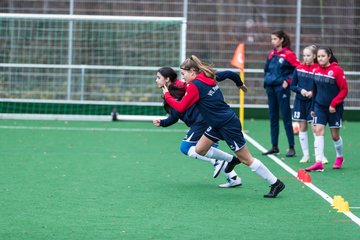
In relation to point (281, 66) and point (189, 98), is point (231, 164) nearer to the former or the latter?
point (189, 98)

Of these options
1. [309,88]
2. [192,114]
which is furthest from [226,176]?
[309,88]

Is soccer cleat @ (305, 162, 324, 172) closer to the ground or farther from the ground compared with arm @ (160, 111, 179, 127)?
closer to the ground

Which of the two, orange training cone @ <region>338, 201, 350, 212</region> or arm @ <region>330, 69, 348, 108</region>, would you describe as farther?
arm @ <region>330, 69, 348, 108</region>

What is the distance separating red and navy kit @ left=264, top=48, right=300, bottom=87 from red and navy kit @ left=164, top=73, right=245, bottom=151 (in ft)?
14.3

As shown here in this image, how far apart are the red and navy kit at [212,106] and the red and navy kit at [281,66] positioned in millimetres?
4357

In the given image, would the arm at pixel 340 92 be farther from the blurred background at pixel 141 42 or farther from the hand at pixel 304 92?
the blurred background at pixel 141 42

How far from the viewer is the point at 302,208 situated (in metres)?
9.16

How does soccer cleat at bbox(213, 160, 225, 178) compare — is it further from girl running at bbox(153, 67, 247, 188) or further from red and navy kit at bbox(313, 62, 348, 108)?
red and navy kit at bbox(313, 62, 348, 108)

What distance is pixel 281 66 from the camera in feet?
46.3

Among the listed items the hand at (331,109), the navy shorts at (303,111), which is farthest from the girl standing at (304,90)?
the hand at (331,109)

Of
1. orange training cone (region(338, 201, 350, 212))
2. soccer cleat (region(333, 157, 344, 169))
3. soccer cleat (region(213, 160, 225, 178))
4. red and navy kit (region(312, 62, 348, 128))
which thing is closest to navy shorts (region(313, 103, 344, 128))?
red and navy kit (region(312, 62, 348, 128))

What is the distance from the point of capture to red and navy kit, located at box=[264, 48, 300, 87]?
14.1 metres

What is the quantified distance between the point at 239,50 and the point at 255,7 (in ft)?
10.8

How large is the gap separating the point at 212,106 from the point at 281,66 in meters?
4.51
